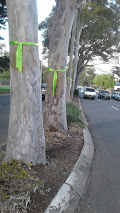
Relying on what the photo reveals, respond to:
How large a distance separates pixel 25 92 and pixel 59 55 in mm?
3339

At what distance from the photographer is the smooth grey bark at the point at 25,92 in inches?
146

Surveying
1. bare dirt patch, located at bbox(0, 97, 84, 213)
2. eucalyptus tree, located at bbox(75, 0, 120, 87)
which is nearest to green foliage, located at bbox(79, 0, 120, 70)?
eucalyptus tree, located at bbox(75, 0, 120, 87)

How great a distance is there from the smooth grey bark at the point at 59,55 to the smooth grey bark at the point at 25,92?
292 centimetres

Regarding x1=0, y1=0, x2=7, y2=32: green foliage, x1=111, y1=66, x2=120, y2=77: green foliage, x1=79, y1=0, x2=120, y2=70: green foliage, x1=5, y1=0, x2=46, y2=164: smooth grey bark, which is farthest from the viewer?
x1=111, y1=66, x2=120, y2=77: green foliage

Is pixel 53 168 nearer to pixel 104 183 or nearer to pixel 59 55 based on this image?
pixel 104 183

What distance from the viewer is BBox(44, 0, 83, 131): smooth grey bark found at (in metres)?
6.62

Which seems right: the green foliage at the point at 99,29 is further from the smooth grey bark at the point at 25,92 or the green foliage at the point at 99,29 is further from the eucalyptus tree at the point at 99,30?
the smooth grey bark at the point at 25,92

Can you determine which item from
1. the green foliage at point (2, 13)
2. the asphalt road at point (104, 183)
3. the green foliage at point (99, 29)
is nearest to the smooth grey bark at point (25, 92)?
the asphalt road at point (104, 183)

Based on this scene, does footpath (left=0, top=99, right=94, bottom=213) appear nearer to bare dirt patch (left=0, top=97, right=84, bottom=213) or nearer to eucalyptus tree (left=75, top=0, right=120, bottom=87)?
bare dirt patch (left=0, top=97, right=84, bottom=213)

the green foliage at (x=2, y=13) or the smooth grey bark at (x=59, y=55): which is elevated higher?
the green foliage at (x=2, y=13)

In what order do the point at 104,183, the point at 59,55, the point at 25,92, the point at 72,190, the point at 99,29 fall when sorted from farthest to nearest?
the point at 99,29, the point at 59,55, the point at 104,183, the point at 25,92, the point at 72,190

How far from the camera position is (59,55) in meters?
6.79

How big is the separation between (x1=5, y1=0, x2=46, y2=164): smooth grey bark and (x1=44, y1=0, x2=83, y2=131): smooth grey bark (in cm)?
292

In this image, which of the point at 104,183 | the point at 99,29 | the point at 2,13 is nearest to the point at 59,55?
the point at 104,183
